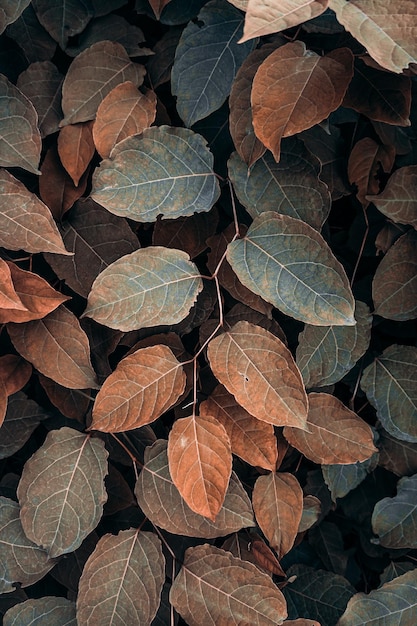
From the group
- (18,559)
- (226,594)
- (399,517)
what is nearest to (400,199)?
(399,517)

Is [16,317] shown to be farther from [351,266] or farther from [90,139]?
[351,266]

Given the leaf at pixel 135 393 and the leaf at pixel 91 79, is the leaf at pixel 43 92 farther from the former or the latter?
the leaf at pixel 135 393

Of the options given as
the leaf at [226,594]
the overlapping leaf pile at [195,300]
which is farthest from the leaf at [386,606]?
the leaf at [226,594]

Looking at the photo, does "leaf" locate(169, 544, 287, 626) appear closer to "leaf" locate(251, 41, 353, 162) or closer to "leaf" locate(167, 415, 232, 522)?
"leaf" locate(167, 415, 232, 522)

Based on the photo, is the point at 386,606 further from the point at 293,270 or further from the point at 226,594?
the point at 293,270

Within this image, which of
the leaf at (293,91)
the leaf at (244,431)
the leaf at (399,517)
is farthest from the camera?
the leaf at (399,517)

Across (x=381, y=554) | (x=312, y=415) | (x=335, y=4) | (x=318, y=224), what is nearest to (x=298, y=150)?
(x=318, y=224)
